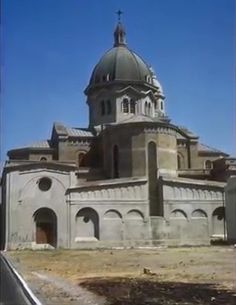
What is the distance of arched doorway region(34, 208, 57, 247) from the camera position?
39562 millimetres

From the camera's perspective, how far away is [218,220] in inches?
1689

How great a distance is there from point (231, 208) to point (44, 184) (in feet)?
44.2

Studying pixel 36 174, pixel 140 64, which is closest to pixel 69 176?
pixel 36 174

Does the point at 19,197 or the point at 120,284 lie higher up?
the point at 19,197

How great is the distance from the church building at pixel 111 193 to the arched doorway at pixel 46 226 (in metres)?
0.07

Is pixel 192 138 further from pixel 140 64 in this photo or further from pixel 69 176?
pixel 69 176

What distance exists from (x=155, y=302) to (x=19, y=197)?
30.9 metres

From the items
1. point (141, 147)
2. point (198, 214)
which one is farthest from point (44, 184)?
point (198, 214)

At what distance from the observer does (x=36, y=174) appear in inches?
1570

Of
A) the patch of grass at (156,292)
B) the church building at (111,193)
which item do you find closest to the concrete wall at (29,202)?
the church building at (111,193)

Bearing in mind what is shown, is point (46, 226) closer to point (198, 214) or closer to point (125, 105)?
point (198, 214)

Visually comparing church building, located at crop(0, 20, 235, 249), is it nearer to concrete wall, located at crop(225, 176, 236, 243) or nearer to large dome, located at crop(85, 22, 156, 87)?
concrete wall, located at crop(225, 176, 236, 243)

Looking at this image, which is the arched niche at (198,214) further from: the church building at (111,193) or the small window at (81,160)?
the small window at (81,160)

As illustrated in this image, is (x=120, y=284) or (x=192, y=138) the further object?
(x=192, y=138)
